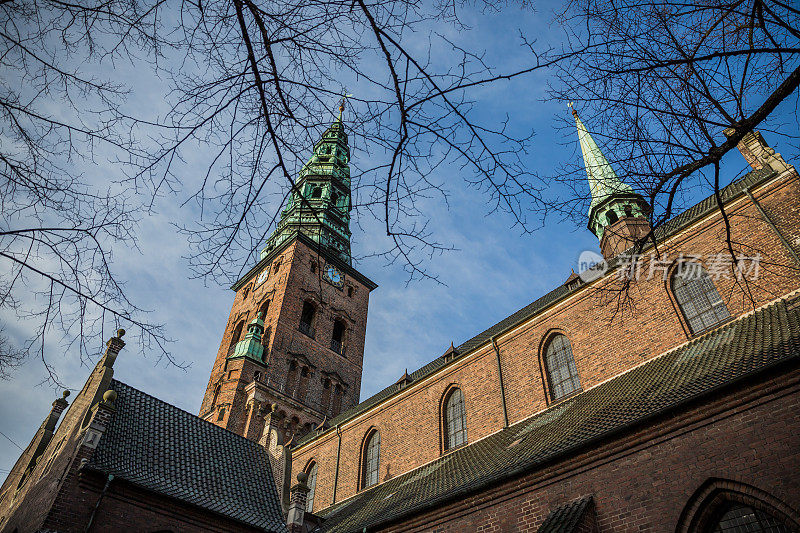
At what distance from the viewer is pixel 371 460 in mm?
18594

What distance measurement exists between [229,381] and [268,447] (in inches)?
335

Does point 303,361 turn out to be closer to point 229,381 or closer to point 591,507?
point 229,381

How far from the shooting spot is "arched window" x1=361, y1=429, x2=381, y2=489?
17891 millimetres

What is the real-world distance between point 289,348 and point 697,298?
847 inches

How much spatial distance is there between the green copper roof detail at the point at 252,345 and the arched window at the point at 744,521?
23.4m

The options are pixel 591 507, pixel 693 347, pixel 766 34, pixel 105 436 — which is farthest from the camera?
pixel 105 436

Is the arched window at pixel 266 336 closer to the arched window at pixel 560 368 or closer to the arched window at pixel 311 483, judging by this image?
the arched window at pixel 311 483

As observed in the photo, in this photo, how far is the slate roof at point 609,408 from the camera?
27.7ft

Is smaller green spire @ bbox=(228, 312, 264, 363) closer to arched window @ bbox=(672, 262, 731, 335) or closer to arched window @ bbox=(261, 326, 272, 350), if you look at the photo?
arched window @ bbox=(261, 326, 272, 350)

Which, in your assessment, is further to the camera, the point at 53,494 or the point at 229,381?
the point at 229,381

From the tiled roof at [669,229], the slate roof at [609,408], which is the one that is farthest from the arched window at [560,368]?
the tiled roof at [669,229]

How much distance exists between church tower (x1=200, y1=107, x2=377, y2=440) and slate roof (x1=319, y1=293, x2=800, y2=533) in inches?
477

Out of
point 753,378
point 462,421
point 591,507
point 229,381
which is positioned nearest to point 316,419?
point 229,381

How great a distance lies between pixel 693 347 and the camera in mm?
11188
